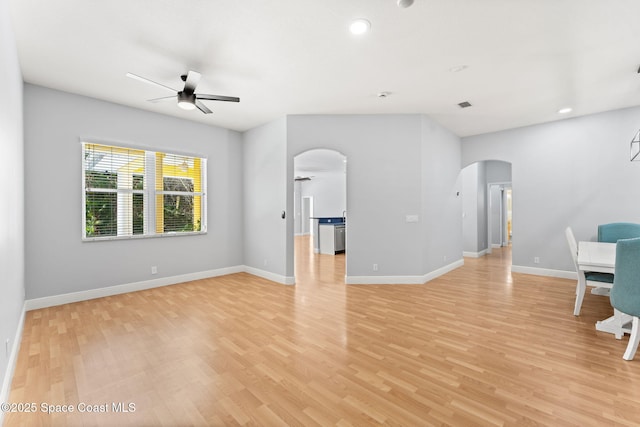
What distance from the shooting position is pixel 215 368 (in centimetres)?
228

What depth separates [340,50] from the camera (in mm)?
2943

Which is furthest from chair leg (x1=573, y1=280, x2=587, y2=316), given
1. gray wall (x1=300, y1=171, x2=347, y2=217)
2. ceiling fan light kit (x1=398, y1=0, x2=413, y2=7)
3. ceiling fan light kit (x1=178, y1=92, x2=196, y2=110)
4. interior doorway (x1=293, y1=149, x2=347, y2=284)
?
gray wall (x1=300, y1=171, x2=347, y2=217)

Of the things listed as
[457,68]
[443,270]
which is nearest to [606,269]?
[457,68]

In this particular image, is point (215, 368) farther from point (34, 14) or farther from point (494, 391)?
point (34, 14)

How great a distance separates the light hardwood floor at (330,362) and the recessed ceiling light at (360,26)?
9.74 ft

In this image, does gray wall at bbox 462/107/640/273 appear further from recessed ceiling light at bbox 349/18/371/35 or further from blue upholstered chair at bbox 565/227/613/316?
recessed ceiling light at bbox 349/18/371/35

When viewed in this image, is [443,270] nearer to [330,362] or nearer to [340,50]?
[330,362]

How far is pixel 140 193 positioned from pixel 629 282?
6179mm

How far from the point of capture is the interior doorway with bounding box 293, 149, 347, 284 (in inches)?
320

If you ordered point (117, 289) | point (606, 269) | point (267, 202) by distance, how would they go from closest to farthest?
point (606, 269) < point (117, 289) < point (267, 202)

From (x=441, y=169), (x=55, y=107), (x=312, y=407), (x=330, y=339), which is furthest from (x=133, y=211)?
(x=441, y=169)

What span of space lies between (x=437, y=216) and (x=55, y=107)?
636cm

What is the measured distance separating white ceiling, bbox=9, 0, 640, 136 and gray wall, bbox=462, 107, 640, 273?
65 centimetres

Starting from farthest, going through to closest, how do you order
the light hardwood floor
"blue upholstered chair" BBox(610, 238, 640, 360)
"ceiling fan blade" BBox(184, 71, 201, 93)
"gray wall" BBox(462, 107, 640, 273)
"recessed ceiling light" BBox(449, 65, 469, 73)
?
"gray wall" BBox(462, 107, 640, 273) → "recessed ceiling light" BBox(449, 65, 469, 73) → "ceiling fan blade" BBox(184, 71, 201, 93) → "blue upholstered chair" BBox(610, 238, 640, 360) → the light hardwood floor
